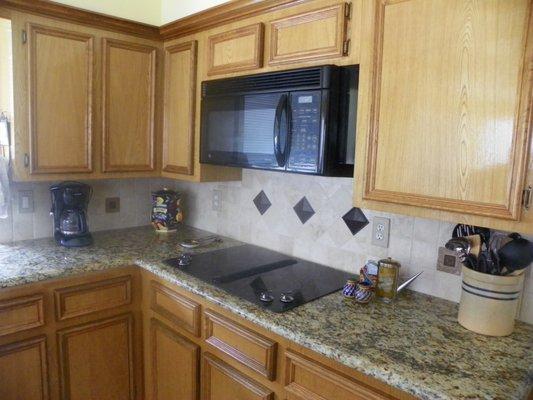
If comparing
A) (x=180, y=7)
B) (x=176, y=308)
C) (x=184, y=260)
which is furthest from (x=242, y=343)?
(x=180, y=7)

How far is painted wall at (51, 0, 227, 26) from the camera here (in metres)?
2.05

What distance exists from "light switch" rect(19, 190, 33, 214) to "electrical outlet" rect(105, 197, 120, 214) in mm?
404

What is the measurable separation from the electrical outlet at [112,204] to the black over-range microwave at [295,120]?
1.03 m

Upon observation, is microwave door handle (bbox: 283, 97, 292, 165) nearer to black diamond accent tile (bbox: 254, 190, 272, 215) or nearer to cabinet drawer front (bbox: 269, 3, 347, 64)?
cabinet drawer front (bbox: 269, 3, 347, 64)

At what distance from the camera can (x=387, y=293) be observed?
1479mm

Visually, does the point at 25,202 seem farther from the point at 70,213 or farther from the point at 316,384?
the point at 316,384

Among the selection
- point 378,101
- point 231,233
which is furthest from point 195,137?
point 378,101

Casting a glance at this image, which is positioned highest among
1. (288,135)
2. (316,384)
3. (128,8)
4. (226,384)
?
(128,8)

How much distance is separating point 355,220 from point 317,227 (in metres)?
0.21

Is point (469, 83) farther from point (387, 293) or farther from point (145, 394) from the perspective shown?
point (145, 394)

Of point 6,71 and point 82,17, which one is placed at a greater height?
point 82,17

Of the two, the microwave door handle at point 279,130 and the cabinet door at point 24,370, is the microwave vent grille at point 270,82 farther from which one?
the cabinet door at point 24,370

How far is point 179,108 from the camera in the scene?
2.12m

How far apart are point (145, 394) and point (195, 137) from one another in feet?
4.26
